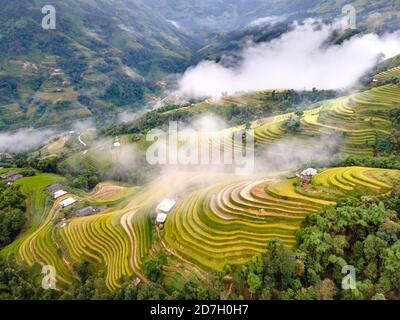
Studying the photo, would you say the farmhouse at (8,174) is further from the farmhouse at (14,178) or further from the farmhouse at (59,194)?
the farmhouse at (59,194)

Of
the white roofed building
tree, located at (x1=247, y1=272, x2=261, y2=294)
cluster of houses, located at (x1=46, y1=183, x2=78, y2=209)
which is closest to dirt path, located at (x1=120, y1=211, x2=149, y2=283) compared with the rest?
tree, located at (x1=247, y1=272, x2=261, y2=294)

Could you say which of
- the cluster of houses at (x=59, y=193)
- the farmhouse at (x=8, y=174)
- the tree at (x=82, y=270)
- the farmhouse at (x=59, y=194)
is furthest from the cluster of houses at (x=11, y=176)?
the tree at (x=82, y=270)

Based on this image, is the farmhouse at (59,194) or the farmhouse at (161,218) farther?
the farmhouse at (59,194)

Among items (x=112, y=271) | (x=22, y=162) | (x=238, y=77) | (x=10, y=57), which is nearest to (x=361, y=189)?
(x=112, y=271)

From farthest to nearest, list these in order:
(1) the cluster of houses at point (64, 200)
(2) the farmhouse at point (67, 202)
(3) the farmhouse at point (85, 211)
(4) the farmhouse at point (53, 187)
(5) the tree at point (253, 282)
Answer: (4) the farmhouse at point (53, 187)
(2) the farmhouse at point (67, 202)
(1) the cluster of houses at point (64, 200)
(3) the farmhouse at point (85, 211)
(5) the tree at point (253, 282)

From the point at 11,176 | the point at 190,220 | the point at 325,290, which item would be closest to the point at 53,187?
the point at 11,176
